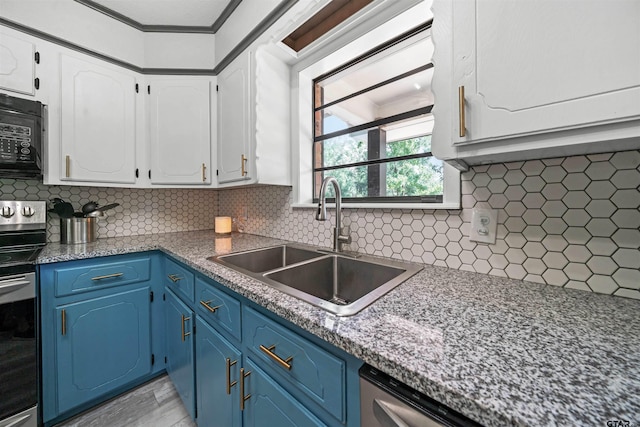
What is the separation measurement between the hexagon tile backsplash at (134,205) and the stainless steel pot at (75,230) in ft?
0.54

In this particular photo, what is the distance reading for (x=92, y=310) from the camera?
4.53 ft

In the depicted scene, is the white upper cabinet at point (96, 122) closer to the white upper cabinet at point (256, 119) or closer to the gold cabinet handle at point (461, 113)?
the white upper cabinet at point (256, 119)

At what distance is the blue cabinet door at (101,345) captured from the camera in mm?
1305

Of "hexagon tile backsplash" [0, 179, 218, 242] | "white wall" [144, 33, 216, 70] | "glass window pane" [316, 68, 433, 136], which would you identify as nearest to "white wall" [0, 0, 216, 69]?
"white wall" [144, 33, 216, 70]

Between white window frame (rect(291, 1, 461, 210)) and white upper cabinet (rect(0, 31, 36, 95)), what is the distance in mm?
1515

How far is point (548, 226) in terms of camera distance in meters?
0.80

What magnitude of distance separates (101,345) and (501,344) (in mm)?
1945

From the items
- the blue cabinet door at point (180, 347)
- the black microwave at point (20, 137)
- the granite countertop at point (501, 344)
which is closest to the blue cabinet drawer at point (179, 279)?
the blue cabinet door at point (180, 347)

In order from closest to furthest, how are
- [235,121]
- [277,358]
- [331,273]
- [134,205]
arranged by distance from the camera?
[277,358] → [331,273] → [235,121] → [134,205]

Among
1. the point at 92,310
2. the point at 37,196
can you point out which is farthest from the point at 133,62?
the point at 92,310

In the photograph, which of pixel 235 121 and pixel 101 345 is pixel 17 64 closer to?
pixel 235 121

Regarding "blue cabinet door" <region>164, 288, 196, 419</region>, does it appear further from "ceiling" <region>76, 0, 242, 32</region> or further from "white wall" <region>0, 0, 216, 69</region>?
"ceiling" <region>76, 0, 242, 32</region>

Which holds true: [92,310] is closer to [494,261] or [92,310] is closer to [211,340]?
[211,340]

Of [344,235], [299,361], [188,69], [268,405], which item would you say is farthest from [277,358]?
[188,69]
